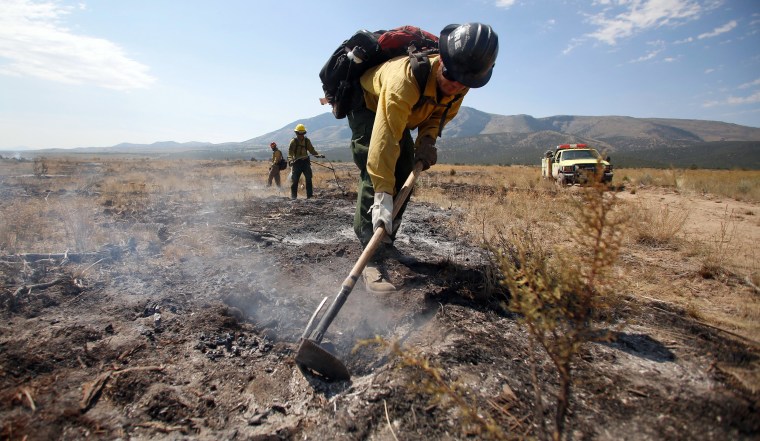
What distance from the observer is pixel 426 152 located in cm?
286

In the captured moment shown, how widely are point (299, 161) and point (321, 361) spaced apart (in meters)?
7.31

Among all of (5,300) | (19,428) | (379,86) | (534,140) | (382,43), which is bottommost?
(19,428)

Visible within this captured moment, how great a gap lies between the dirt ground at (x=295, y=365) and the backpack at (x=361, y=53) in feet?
5.09

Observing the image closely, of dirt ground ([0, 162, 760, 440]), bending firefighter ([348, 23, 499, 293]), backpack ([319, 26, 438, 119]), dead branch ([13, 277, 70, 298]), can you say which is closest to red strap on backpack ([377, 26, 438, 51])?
backpack ([319, 26, 438, 119])

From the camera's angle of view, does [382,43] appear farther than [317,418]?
Yes

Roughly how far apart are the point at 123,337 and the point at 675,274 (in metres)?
4.33

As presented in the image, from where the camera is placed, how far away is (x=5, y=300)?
7.95 feet

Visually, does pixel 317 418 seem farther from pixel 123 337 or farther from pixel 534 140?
pixel 534 140

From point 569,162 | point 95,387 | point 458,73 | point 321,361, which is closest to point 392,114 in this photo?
point 458,73

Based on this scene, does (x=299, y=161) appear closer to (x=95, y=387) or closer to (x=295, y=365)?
(x=295, y=365)

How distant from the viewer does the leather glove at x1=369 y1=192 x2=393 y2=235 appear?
221cm

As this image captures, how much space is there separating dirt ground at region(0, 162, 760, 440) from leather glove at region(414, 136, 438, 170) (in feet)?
3.01

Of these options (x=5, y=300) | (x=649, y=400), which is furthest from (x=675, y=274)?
(x=5, y=300)

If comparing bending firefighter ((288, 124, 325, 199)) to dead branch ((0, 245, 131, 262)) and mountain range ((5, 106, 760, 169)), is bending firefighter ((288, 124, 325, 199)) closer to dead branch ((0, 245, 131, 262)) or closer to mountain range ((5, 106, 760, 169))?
dead branch ((0, 245, 131, 262))
